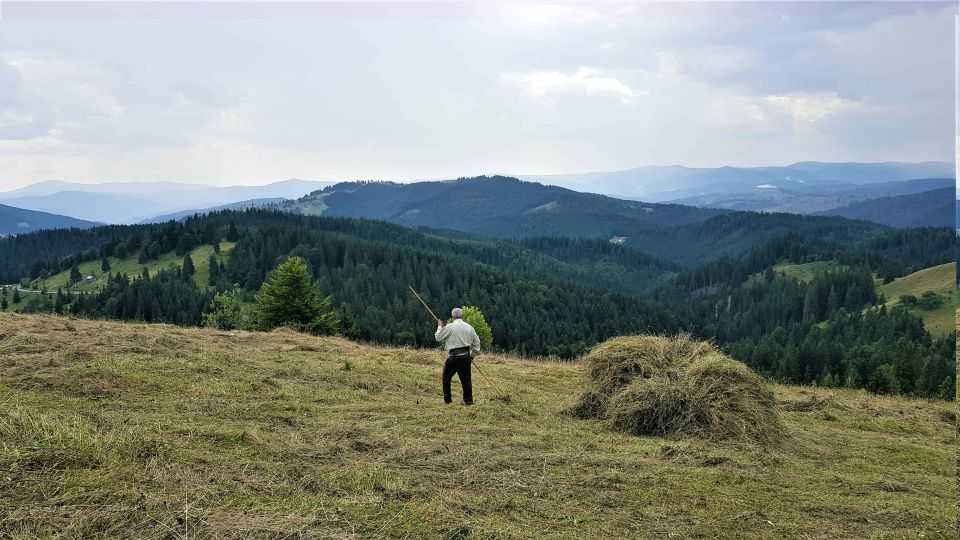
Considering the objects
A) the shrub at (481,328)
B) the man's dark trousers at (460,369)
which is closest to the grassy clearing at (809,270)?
the shrub at (481,328)

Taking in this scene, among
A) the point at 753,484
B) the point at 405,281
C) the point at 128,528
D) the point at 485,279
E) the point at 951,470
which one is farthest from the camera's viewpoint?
the point at 485,279

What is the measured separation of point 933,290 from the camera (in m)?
129

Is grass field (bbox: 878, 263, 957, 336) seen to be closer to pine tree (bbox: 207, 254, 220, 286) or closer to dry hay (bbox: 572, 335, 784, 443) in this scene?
dry hay (bbox: 572, 335, 784, 443)

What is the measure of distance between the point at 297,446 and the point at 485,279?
437ft

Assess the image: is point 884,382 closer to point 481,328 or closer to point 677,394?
point 481,328

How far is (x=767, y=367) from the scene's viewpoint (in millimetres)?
93062

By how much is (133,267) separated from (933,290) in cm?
17587

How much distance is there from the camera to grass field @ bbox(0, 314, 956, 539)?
24.7 ft

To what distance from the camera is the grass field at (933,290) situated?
379 ft

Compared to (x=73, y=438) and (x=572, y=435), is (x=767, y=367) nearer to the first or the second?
(x=572, y=435)

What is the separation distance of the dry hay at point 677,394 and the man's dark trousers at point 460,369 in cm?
278

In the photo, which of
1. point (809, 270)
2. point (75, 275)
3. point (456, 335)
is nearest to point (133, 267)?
point (75, 275)

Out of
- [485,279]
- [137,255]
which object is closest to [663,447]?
[485,279]

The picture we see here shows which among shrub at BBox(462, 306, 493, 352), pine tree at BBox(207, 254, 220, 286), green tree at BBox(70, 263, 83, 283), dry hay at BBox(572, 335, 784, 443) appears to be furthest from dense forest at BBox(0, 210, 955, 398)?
dry hay at BBox(572, 335, 784, 443)
